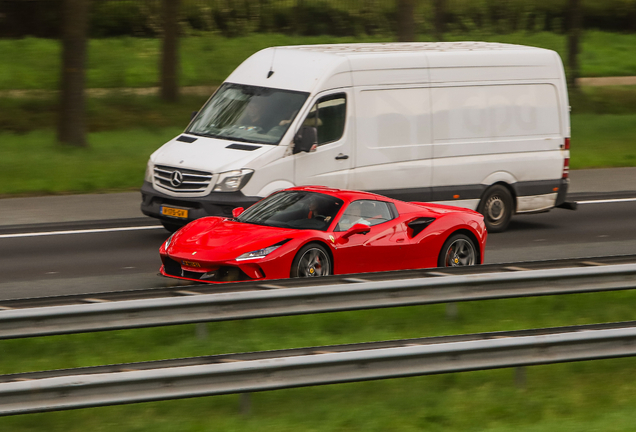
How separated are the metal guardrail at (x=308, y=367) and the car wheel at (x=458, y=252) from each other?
4.15 m

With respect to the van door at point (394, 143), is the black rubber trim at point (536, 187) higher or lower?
lower

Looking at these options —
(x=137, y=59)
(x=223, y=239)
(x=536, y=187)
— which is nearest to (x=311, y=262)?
(x=223, y=239)

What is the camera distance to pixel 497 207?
50.3ft

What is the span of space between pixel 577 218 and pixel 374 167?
160 inches

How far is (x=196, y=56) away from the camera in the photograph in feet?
106

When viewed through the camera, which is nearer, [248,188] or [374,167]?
[248,188]

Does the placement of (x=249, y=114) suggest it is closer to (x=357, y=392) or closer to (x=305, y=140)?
(x=305, y=140)

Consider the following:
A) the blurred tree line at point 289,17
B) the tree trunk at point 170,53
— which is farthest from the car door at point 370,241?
the blurred tree line at point 289,17

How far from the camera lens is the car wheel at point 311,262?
33.2 ft

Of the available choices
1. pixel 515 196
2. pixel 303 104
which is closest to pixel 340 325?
pixel 303 104

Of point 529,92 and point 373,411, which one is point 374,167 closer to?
point 529,92

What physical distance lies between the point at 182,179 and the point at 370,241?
3.63 m

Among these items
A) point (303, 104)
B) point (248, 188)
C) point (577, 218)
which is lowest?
point (577, 218)

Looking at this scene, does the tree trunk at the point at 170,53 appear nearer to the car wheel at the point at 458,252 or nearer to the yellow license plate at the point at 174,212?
the yellow license plate at the point at 174,212
